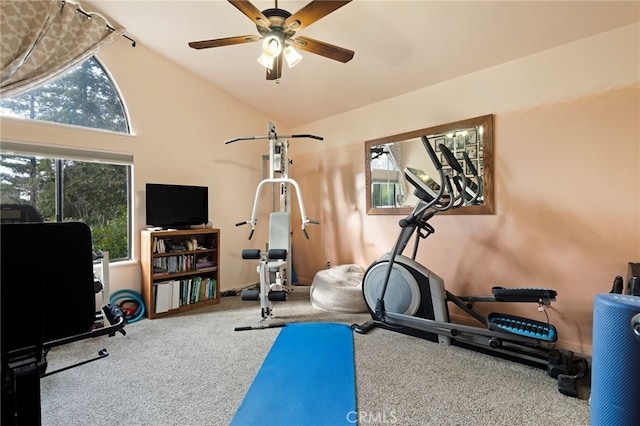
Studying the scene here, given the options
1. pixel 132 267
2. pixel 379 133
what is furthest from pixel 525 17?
pixel 132 267

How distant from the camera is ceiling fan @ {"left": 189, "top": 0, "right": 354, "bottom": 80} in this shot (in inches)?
72.0

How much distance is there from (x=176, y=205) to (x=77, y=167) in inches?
39.7

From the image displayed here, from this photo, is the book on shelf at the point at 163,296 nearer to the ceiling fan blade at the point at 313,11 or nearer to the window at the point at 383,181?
the window at the point at 383,181

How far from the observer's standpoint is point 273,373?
80.4 inches

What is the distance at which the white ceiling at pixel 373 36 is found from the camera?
7.02 feet

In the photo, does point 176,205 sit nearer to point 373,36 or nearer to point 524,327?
point 373,36

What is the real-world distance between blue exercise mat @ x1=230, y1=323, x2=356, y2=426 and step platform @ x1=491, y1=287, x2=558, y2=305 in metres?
1.23

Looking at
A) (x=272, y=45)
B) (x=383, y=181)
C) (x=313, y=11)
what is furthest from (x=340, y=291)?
(x=313, y=11)

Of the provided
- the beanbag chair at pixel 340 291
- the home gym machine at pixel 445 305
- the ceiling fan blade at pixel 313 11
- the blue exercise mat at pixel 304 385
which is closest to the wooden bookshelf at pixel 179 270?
the beanbag chair at pixel 340 291

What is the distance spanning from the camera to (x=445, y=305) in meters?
2.46

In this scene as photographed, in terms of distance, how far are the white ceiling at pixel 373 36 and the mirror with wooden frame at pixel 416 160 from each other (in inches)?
21.1

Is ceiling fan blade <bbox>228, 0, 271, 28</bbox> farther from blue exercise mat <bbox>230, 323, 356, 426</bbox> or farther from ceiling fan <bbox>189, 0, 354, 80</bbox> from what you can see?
blue exercise mat <bbox>230, 323, 356, 426</bbox>
